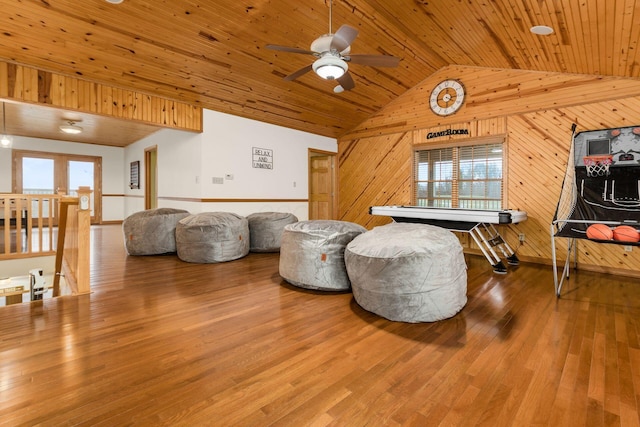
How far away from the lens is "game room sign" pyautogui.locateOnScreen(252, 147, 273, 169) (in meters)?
6.05

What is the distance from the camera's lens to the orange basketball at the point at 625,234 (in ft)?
8.68

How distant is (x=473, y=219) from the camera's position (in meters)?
4.13

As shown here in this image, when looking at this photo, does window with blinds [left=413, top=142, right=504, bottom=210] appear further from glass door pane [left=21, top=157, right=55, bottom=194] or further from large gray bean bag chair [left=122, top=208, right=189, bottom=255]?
glass door pane [left=21, top=157, right=55, bottom=194]

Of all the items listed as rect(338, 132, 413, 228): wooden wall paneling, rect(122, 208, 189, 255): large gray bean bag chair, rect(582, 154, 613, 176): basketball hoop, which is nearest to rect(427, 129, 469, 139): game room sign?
rect(338, 132, 413, 228): wooden wall paneling

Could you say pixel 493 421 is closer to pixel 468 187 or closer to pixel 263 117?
pixel 468 187

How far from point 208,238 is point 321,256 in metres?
2.02

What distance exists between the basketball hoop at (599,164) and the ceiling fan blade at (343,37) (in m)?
3.59

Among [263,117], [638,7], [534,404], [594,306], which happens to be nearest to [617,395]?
[534,404]

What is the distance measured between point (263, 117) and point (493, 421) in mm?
5788

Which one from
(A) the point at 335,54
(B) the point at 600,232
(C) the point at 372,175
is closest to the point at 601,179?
(B) the point at 600,232

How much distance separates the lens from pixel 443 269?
7.90 feet

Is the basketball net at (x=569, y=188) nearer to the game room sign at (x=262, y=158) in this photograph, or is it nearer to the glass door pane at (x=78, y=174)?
the game room sign at (x=262, y=158)

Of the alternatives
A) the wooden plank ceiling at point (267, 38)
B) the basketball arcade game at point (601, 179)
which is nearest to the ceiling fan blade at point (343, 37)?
the wooden plank ceiling at point (267, 38)

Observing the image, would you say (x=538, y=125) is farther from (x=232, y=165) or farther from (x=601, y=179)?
(x=232, y=165)
